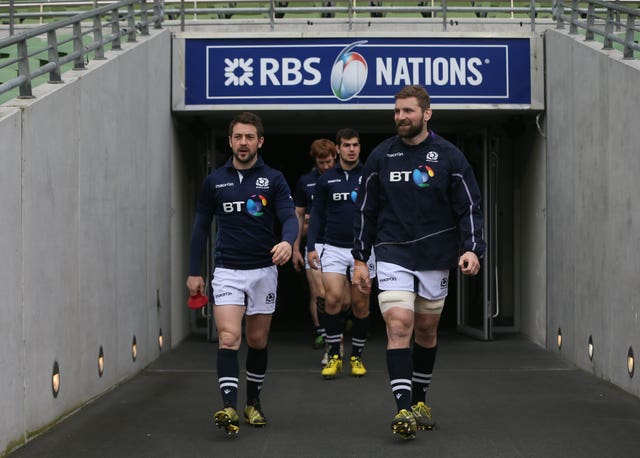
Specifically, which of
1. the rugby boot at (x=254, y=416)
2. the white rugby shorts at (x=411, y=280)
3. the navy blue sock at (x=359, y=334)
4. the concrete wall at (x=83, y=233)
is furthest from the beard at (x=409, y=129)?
the navy blue sock at (x=359, y=334)

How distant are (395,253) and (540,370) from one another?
4548 millimetres

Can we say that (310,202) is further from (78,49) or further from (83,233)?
(83,233)

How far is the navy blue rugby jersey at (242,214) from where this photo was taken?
7.53 m

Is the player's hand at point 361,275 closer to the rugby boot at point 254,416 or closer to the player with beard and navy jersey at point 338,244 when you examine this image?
the rugby boot at point 254,416

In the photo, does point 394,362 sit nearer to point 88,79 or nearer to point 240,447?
point 240,447

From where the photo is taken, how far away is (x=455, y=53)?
13.5m

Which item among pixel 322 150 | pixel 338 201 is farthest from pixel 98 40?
pixel 338 201

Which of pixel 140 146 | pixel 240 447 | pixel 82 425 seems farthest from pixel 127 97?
pixel 240 447

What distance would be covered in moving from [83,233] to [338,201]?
9.47 feet

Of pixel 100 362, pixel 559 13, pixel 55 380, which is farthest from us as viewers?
pixel 559 13

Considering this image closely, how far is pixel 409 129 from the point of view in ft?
23.1

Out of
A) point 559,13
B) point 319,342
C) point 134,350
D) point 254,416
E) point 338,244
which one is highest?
point 559,13

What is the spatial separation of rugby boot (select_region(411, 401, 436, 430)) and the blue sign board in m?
6.66

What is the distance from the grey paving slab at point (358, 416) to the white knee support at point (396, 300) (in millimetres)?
861
